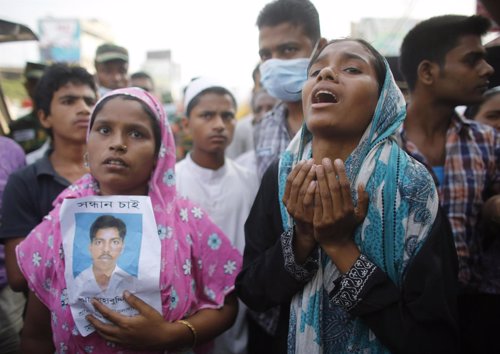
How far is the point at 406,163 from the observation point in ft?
4.62

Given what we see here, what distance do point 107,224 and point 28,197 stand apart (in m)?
0.83

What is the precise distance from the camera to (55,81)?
2.66m

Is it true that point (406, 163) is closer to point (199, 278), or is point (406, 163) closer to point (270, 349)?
point (199, 278)

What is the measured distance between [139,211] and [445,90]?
1916 mm

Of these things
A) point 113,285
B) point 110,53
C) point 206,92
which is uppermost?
point 110,53

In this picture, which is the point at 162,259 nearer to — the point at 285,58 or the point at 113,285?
the point at 113,285

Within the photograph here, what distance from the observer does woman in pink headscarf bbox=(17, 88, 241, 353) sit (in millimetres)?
1577

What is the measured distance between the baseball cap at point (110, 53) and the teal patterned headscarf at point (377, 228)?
14.7ft

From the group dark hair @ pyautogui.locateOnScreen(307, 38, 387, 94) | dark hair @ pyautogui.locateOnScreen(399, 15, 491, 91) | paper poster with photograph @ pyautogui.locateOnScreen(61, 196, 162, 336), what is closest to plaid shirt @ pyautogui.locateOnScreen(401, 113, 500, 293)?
dark hair @ pyautogui.locateOnScreen(399, 15, 491, 91)

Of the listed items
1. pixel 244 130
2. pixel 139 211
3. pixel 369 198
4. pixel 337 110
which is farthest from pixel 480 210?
pixel 244 130

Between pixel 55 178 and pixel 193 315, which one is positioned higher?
pixel 55 178

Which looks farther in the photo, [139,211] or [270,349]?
[270,349]

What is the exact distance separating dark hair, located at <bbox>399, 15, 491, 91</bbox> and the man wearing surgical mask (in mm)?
624

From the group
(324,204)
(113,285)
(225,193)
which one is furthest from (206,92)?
(324,204)
